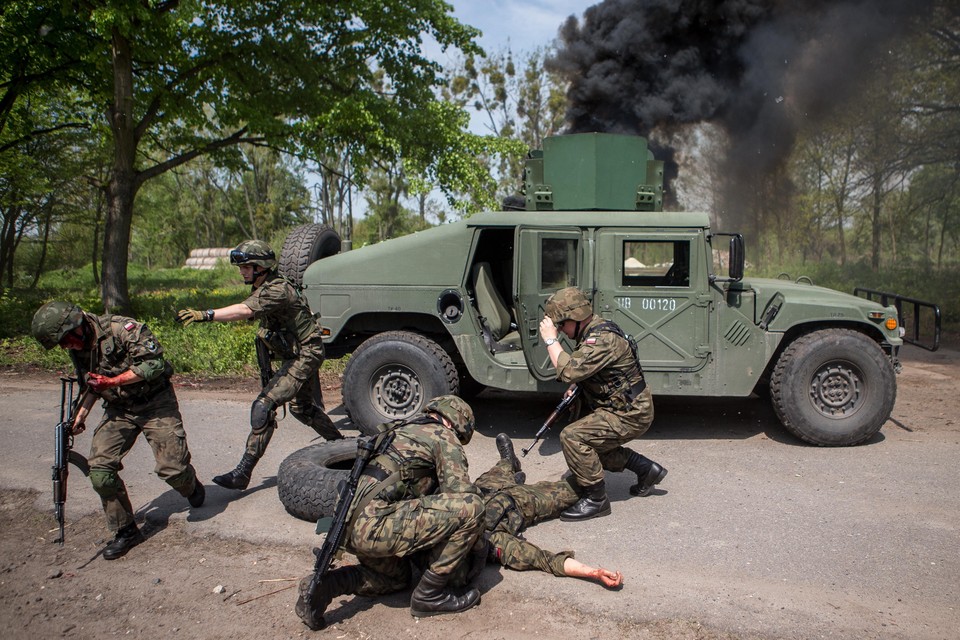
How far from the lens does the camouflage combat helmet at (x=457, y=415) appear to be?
367 centimetres

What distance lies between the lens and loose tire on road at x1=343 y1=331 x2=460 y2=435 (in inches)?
241

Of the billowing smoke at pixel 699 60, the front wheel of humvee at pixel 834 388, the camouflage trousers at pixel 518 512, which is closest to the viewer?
the camouflage trousers at pixel 518 512

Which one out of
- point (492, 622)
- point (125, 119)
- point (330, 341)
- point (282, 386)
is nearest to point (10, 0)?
point (125, 119)

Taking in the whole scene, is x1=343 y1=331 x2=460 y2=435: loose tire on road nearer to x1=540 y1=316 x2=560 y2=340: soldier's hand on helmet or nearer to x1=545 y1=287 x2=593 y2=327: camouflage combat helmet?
x1=540 y1=316 x2=560 y2=340: soldier's hand on helmet

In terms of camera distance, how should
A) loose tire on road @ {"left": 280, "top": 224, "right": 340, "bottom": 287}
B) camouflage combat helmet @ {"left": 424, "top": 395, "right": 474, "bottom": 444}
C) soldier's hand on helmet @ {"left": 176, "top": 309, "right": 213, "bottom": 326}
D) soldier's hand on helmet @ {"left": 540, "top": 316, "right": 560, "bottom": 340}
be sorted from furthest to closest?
loose tire on road @ {"left": 280, "top": 224, "right": 340, "bottom": 287} < soldier's hand on helmet @ {"left": 540, "top": 316, "right": 560, "bottom": 340} < soldier's hand on helmet @ {"left": 176, "top": 309, "right": 213, "bottom": 326} < camouflage combat helmet @ {"left": 424, "top": 395, "right": 474, "bottom": 444}

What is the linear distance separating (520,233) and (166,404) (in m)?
2.87

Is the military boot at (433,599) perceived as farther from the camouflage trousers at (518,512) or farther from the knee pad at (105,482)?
the knee pad at (105,482)

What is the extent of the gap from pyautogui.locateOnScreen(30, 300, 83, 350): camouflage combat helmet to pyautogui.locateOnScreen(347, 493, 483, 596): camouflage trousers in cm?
206

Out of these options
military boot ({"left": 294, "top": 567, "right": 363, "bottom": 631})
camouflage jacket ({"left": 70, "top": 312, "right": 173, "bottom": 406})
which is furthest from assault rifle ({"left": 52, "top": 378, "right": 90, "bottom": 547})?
military boot ({"left": 294, "top": 567, "right": 363, "bottom": 631})

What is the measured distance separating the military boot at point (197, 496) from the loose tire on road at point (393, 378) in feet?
5.22

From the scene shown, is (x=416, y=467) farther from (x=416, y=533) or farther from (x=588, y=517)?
(x=588, y=517)

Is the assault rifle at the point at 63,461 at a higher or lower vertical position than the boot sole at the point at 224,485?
higher

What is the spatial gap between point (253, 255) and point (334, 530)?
2461 millimetres

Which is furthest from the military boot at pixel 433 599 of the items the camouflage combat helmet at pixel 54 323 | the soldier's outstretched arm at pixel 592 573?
the camouflage combat helmet at pixel 54 323
